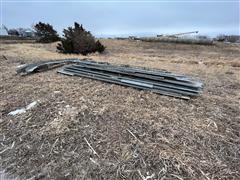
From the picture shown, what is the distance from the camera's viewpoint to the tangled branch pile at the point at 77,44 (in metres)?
11.4

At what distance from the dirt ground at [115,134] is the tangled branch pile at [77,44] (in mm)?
7002

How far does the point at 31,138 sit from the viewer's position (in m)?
3.21

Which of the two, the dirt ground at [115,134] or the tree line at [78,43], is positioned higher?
the tree line at [78,43]

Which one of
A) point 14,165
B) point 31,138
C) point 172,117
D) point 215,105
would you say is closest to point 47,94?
point 31,138

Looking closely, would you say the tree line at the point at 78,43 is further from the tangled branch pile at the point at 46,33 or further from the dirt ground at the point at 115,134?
the dirt ground at the point at 115,134

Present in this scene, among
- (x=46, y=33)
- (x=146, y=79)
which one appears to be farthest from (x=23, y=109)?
(x=46, y=33)

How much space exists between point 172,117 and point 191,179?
3.42ft

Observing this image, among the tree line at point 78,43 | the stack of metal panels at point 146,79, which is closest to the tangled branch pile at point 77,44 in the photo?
the tree line at point 78,43

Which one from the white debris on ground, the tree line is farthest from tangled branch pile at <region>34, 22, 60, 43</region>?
the white debris on ground

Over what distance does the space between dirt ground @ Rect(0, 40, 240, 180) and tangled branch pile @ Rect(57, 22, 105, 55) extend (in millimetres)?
7002

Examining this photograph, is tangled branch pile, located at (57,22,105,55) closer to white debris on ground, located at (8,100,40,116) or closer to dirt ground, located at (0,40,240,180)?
dirt ground, located at (0,40,240,180)

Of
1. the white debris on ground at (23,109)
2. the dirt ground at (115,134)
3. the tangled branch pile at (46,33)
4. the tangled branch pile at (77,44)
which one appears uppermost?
the tangled branch pile at (46,33)

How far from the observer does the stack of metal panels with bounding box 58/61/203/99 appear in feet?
13.5

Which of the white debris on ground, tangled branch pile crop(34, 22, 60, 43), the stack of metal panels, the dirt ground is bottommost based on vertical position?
the dirt ground
